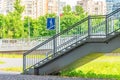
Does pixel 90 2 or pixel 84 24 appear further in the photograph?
pixel 90 2

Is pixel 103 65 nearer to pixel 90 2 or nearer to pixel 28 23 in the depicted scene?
pixel 28 23

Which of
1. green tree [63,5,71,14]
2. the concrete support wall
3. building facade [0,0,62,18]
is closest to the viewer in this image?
the concrete support wall

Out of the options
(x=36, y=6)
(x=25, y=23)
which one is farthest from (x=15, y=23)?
(x=36, y=6)

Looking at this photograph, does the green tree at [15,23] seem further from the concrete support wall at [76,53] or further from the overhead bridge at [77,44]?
the concrete support wall at [76,53]

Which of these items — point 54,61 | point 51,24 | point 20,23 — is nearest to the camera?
point 54,61

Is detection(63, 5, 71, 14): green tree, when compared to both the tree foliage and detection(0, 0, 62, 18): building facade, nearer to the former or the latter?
the tree foliage

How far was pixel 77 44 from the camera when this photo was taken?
1827 centimetres

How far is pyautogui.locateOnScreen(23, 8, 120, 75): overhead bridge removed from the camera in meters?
17.7

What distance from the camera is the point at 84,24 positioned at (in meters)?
19.1

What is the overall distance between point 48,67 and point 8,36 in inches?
1826

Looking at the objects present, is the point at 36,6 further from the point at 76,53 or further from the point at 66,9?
the point at 76,53

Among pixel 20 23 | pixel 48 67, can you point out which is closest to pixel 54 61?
pixel 48 67

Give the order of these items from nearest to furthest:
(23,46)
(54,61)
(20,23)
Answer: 1. (54,61)
2. (23,46)
3. (20,23)

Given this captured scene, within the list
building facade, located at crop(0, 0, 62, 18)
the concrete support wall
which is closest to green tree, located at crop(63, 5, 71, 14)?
building facade, located at crop(0, 0, 62, 18)
